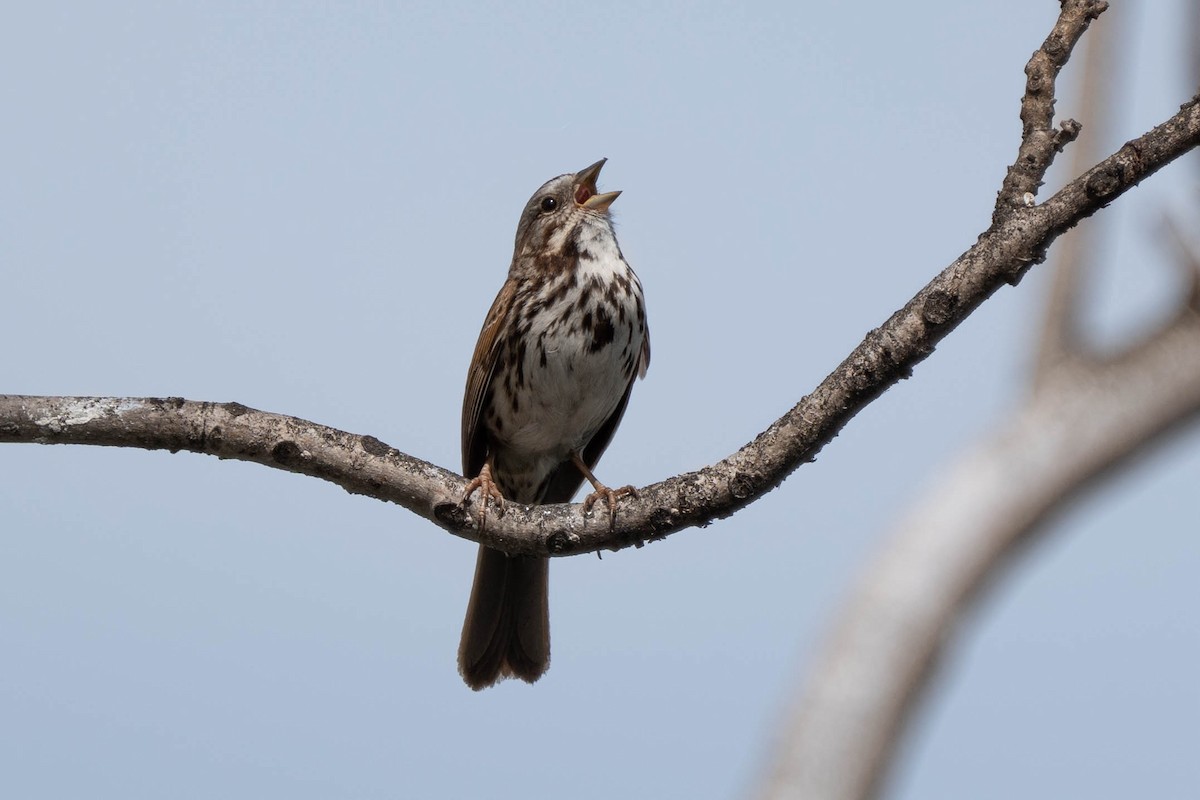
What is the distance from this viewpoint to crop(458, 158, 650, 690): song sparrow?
5734mm

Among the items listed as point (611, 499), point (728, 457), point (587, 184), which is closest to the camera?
point (728, 457)

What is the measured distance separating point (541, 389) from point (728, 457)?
1945mm

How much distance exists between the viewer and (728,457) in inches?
155

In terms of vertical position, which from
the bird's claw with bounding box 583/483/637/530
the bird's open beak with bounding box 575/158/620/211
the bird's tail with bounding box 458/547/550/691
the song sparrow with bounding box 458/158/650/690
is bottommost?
the bird's claw with bounding box 583/483/637/530

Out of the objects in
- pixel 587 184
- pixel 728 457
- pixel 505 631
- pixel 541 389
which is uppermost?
pixel 587 184

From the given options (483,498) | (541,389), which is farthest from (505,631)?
(483,498)

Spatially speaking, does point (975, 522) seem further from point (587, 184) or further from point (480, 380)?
point (587, 184)

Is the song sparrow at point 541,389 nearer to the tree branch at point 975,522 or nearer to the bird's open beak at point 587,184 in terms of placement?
the bird's open beak at point 587,184

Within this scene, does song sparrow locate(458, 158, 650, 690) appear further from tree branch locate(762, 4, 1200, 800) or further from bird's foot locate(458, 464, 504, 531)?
tree branch locate(762, 4, 1200, 800)

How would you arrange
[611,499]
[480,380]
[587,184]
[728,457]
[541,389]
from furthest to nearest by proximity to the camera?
[587,184] → [480,380] → [541,389] → [611,499] → [728,457]

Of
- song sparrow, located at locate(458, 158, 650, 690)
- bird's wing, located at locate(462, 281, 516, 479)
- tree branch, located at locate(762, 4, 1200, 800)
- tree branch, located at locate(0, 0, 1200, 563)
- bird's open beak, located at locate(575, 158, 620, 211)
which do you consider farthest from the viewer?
bird's open beak, located at locate(575, 158, 620, 211)

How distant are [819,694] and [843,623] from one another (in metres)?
0.28

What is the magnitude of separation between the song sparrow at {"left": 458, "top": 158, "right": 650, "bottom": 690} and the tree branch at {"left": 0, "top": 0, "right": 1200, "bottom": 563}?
1.47 m

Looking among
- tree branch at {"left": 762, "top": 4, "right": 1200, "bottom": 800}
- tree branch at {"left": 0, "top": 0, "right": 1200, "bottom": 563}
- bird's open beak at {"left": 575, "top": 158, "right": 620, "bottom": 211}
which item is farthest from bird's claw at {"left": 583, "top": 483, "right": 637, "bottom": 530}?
bird's open beak at {"left": 575, "top": 158, "right": 620, "bottom": 211}
